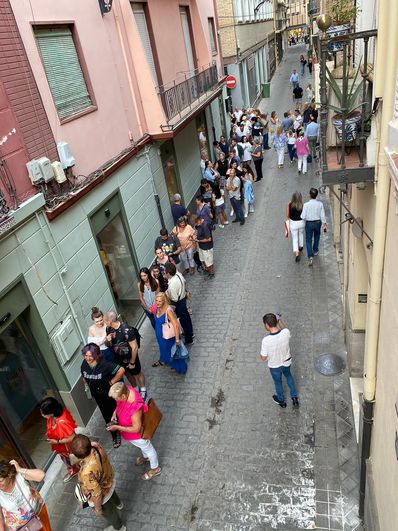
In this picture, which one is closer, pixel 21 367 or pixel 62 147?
pixel 21 367

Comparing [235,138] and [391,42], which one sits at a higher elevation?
[391,42]

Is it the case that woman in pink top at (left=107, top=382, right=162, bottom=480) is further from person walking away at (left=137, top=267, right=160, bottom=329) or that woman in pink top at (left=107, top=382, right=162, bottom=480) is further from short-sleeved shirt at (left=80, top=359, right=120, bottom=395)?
person walking away at (left=137, top=267, right=160, bottom=329)

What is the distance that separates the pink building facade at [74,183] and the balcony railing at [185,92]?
0.07 metres

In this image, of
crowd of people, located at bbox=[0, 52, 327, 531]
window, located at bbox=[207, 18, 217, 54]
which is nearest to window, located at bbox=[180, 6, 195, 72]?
window, located at bbox=[207, 18, 217, 54]

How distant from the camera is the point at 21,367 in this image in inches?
242

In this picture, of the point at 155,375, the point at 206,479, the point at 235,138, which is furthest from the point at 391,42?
the point at 235,138

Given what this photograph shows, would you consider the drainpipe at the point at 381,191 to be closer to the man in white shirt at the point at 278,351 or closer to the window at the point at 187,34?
the man in white shirt at the point at 278,351

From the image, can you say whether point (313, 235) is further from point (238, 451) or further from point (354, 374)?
point (238, 451)

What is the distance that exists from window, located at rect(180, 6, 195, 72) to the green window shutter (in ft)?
25.6

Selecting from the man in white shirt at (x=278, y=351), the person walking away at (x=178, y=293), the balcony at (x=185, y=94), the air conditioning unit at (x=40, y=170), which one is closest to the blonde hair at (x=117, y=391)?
the man in white shirt at (x=278, y=351)

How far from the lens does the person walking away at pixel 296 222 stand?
9.42 m

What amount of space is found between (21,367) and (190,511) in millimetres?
3062

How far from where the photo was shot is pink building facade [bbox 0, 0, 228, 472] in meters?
5.84

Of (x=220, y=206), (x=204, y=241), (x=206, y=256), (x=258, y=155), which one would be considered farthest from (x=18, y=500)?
(x=258, y=155)
